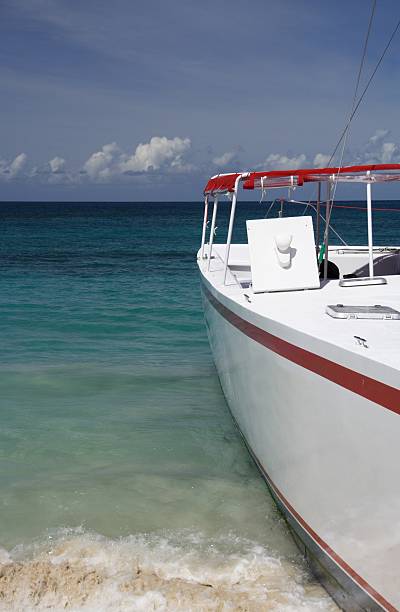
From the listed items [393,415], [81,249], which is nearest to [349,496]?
[393,415]

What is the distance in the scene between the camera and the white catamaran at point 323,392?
3.71 m

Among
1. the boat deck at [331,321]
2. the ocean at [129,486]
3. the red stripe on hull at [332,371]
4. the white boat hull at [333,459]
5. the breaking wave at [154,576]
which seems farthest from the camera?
the ocean at [129,486]

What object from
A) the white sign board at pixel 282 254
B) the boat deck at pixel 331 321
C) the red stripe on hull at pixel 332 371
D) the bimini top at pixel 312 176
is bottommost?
the red stripe on hull at pixel 332 371

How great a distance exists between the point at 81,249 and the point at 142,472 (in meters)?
31.4

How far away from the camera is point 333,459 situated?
4.08m

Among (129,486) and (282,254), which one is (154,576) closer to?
(129,486)

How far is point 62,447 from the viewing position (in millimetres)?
7512

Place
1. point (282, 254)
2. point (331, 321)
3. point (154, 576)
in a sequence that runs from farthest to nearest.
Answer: point (282, 254)
point (154, 576)
point (331, 321)

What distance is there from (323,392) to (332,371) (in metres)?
0.17

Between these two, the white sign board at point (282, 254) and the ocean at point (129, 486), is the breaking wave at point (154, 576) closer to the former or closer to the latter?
the ocean at point (129, 486)

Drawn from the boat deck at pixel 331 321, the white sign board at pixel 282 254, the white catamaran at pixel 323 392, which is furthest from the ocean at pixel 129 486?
the white sign board at pixel 282 254

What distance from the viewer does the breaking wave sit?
183 inches

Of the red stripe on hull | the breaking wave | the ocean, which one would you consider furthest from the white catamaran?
the ocean

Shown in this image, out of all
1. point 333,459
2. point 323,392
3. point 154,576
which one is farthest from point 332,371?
point 154,576
